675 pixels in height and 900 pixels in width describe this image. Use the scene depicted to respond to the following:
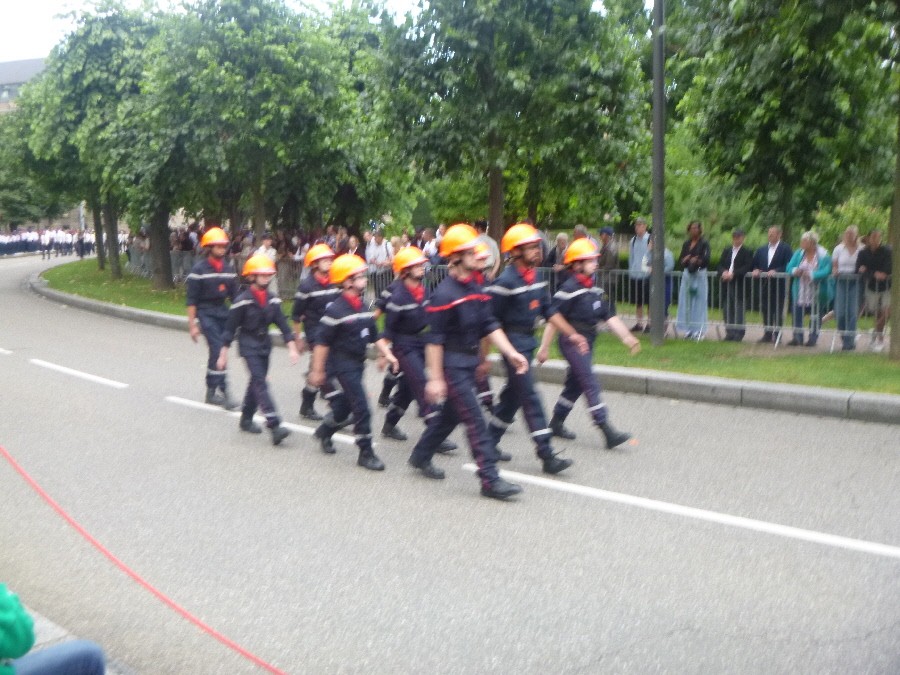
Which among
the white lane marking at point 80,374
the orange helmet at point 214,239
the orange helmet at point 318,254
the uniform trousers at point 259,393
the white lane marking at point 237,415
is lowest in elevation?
the white lane marking at point 80,374

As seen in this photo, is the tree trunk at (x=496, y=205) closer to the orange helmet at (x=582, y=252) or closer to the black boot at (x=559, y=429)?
the black boot at (x=559, y=429)

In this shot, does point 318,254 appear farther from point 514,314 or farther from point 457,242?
point 457,242

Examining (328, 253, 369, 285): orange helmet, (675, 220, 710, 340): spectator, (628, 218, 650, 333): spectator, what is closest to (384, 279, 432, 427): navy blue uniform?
(328, 253, 369, 285): orange helmet

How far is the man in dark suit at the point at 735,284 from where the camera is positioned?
14.3 metres

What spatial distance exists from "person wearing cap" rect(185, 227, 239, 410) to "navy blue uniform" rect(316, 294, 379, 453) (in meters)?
3.19

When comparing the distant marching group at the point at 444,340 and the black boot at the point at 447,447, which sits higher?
the distant marching group at the point at 444,340

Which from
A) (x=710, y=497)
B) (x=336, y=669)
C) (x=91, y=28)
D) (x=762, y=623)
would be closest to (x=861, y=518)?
(x=710, y=497)

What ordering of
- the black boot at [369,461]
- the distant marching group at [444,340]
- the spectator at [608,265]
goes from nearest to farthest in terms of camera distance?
the distant marching group at [444,340] < the black boot at [369,461] < the spectator at [608,265]

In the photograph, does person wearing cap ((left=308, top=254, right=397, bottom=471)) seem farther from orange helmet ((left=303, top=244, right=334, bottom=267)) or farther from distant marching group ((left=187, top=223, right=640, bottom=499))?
orange helmet ((left=303, top=244, right=334, bottom=267))

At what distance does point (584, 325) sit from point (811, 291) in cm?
552

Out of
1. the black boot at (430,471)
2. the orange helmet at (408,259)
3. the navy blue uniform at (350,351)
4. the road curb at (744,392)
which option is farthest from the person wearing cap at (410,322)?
the road curb at (744,392)

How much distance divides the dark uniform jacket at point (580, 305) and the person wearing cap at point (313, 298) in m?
2.21

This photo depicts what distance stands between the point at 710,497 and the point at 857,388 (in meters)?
3.97

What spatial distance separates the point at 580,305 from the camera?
9.08 meters
